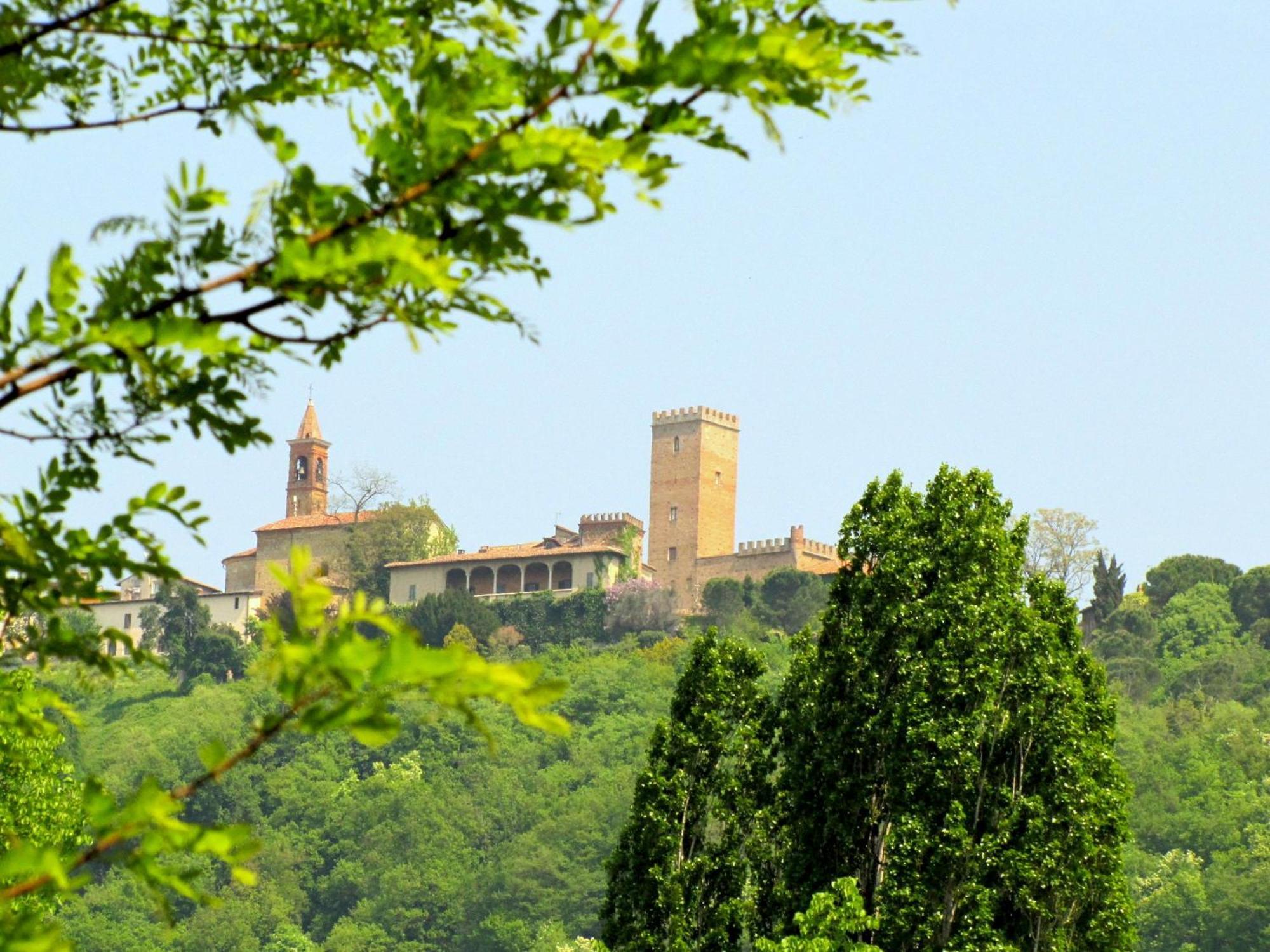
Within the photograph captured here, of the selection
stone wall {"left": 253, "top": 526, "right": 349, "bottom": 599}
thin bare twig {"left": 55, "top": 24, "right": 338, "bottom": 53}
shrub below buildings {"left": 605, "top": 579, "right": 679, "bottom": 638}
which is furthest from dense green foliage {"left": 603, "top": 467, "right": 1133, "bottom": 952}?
stone wall {"left": 253, "top": 526, "right": 349, "bottom": 599}

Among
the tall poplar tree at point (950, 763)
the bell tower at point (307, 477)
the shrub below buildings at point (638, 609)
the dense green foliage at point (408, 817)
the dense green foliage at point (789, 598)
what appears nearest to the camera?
the tall poplar tree at point (950, 763)

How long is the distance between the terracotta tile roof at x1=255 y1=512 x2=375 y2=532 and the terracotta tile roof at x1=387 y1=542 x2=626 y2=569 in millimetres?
3684

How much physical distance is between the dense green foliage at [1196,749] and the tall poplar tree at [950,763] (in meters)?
42.7

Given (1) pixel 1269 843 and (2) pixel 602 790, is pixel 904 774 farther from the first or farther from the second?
(2) pixel 602 790

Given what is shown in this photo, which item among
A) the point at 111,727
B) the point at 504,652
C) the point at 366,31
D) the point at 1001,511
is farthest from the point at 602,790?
the point at 366,31

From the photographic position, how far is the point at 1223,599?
294 ft

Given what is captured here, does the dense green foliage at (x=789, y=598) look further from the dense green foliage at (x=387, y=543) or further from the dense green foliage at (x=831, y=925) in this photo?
the dense green foliage at (x=831, y=925)

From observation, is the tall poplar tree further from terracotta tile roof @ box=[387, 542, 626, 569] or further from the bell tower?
the bell tower

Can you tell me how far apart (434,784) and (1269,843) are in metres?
33.9

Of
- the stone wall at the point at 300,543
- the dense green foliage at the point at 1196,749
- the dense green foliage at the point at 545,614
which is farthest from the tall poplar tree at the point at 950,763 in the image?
the stone wall at the point at 300,543

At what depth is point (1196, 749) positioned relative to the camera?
76.2 m

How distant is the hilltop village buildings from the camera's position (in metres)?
87.5

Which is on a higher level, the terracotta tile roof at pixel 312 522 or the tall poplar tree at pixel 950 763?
the terracotta tile roof at pixel 312 522

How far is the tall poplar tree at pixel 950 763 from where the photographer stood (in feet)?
61.6
